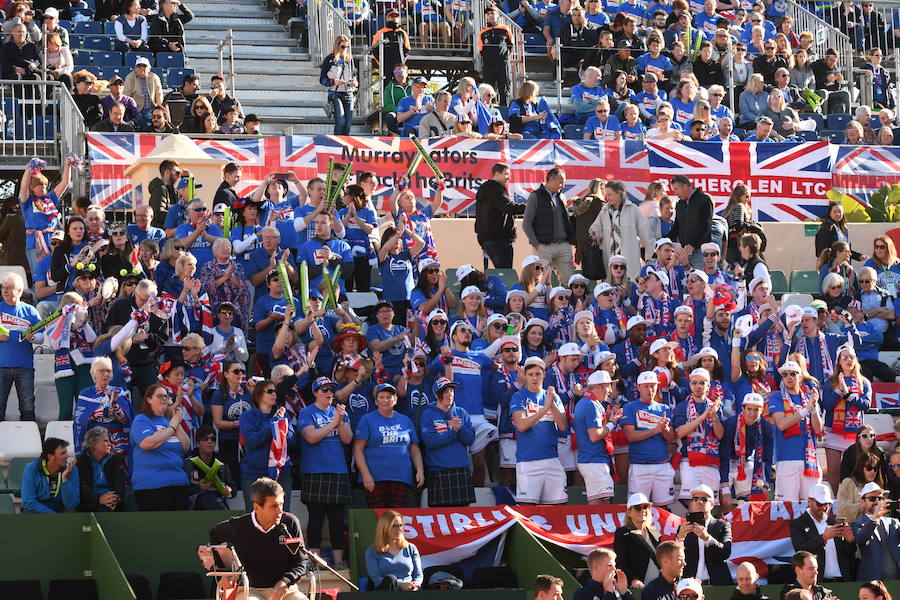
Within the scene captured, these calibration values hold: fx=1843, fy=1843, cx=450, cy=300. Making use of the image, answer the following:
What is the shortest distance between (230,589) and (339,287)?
7.01 meters

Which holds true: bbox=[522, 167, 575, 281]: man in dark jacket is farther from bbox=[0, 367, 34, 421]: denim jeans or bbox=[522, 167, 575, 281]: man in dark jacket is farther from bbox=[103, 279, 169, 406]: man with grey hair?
bbox=[0, 367, 34, 421]: denim jeans

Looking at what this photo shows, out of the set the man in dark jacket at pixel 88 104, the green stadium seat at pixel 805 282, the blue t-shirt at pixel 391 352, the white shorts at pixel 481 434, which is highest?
the man in dark jacket at pixel 88 104

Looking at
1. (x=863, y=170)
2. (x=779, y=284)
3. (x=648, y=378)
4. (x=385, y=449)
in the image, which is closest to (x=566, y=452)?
(x=648, y=378)

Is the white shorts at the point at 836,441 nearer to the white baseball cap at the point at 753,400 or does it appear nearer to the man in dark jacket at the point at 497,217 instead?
the white baseball cap at the point at 753,400

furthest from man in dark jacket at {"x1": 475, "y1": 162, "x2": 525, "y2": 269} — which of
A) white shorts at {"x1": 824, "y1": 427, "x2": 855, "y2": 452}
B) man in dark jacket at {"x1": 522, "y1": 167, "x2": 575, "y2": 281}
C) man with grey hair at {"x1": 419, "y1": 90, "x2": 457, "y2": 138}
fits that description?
white shorts at {"x1": 824, "y1": 427, "x2": 855, "y2": 452}

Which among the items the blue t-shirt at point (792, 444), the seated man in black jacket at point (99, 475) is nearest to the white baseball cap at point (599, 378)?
the blue t-shirt at point (792, 444)

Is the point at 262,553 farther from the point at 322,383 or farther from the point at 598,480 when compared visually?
the point at 598,480

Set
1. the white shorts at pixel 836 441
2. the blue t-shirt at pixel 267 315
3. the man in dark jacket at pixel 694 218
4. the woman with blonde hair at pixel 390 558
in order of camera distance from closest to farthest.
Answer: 1. the woman with blonde hair at pixel 390 558
2. the blue t-shirt at pixel 267 315
3. the white shorts at pixel 836 441
4. the man in dark jacket at pixel 694 218

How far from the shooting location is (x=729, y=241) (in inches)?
724

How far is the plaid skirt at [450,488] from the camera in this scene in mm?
14219

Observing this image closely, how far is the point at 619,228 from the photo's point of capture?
17781 millimetres

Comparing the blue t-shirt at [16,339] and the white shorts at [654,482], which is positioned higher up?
the blue t-shirt at [16,339]

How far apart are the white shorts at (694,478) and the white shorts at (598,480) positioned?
25.3 inches

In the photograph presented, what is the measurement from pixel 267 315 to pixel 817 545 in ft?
16.1
